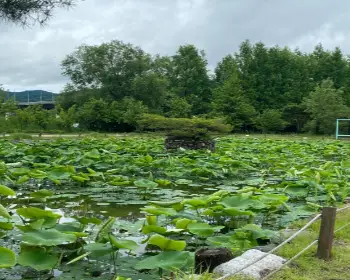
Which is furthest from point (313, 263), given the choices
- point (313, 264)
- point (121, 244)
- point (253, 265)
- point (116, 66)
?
point (116, 66)

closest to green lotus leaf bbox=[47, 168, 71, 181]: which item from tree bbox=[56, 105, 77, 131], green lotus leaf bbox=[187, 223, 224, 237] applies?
green lotus leaf bbox=[187, 223, 224, 237]

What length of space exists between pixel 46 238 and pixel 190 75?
3387cm

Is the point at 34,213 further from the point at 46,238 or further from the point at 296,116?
the point at 296,116

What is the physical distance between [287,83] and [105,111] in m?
14.1

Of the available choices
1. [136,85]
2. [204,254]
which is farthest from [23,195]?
[136,85]

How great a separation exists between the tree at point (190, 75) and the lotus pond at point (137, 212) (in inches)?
1069

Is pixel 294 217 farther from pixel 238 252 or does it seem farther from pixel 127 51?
pixel 127 51

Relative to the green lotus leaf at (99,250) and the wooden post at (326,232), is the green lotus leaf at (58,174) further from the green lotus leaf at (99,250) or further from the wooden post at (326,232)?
the wooden post at (326,232)

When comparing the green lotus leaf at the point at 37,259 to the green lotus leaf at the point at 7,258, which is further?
the green lotus leaf at the point at 37,259

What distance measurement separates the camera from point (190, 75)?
36.0 meters

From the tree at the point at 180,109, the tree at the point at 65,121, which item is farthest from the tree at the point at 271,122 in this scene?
the tree at the point at 65,121

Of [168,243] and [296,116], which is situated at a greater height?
[296,116]

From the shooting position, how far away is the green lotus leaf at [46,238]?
2508 mm

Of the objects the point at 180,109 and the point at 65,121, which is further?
the point at 180,109
